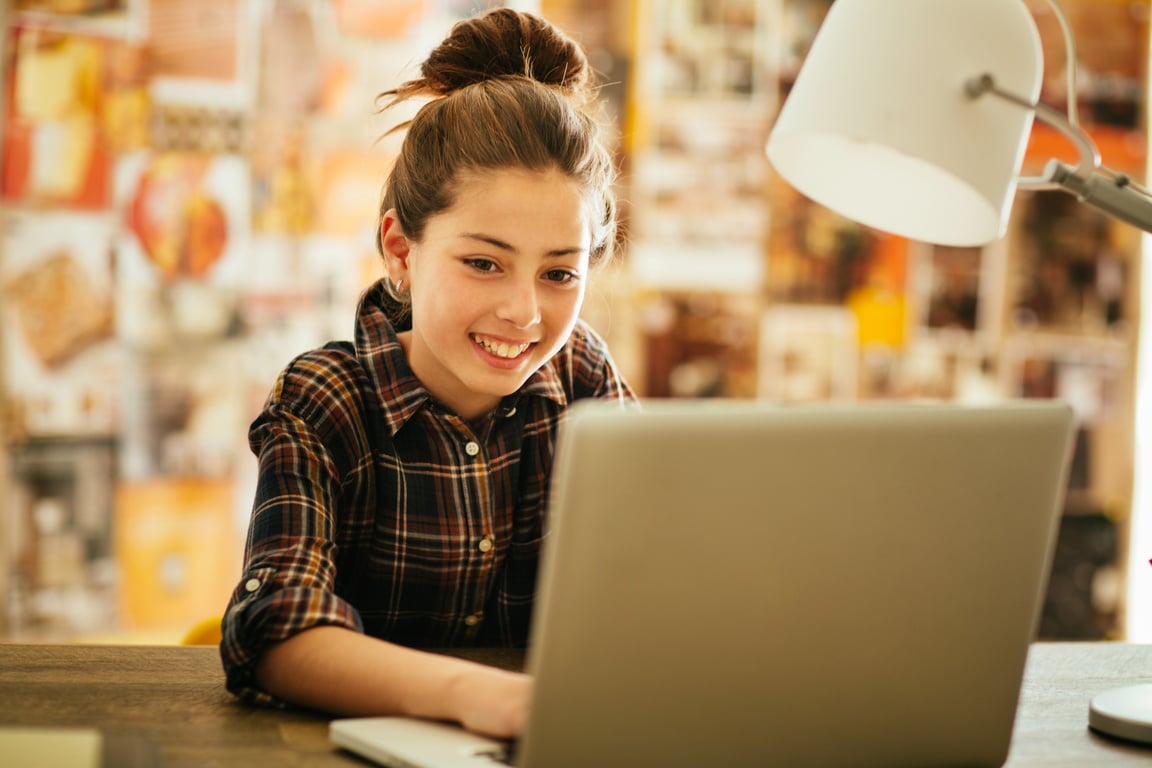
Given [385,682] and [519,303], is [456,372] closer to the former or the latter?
[519,303]

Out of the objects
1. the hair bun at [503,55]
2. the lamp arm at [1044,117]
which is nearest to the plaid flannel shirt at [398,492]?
the hair bun at [503,55]

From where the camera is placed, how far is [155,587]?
2625 mm

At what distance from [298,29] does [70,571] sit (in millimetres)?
1272

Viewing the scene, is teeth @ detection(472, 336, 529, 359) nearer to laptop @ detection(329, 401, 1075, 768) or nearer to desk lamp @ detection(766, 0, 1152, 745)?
desk lamp @ detection(766, 0, 1152, 745)

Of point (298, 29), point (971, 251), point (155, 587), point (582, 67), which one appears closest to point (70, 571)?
point (155, 587)

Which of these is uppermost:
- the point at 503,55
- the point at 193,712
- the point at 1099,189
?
the point at 503,55

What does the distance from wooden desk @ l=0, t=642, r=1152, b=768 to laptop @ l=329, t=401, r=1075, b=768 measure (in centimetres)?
8

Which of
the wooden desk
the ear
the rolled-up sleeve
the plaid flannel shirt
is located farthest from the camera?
the ear

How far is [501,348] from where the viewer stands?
1238mm

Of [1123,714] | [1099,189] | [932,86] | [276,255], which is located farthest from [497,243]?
[276,255]

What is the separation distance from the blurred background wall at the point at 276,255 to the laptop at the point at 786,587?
60.9 inches

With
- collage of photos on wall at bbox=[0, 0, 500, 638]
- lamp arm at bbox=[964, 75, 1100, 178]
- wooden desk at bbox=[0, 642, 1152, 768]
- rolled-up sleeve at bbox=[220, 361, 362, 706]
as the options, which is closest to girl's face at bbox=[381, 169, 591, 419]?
rolled-up sleeve at bbox=[220, 361, 362, 706]

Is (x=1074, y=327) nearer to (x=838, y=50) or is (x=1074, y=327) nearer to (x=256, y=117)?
(x=256, y=117)

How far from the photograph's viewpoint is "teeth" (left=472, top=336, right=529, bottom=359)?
4.06ft
